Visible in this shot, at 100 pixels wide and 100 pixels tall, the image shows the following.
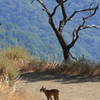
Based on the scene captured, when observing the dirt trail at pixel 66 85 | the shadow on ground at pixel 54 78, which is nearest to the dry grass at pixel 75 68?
the shadow on ground at pixel 54 78

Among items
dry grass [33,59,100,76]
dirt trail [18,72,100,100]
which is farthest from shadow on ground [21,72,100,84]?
dry grass [33,59,100,76]

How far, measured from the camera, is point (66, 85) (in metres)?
15.2

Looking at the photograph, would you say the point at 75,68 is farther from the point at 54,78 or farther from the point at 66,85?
the point at 66,85

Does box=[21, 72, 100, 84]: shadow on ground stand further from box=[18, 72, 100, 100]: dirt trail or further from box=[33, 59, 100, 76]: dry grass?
box=[33, 59, 100, 76]: dry grass

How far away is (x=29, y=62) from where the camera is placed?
65.9ft

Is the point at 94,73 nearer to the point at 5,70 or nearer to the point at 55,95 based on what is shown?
the point at 5,70

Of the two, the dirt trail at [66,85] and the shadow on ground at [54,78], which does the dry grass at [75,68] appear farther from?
the dirt trail at [66,85]

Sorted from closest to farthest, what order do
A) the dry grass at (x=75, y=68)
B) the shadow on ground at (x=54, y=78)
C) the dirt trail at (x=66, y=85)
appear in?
the dirt trail at (x=66, y=85) < the shadow on ground at (x=54, y=78) < the dry grass at (x=75, y=68)

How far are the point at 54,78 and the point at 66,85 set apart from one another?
1813 millimetres

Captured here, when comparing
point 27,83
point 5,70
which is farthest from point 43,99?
point 27,83

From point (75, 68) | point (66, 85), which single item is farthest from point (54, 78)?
point (66, 85)

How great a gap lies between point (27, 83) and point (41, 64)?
3.79 metres

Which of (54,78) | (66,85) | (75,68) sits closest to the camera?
(66,85)

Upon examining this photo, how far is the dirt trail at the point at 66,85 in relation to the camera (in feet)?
42.3
